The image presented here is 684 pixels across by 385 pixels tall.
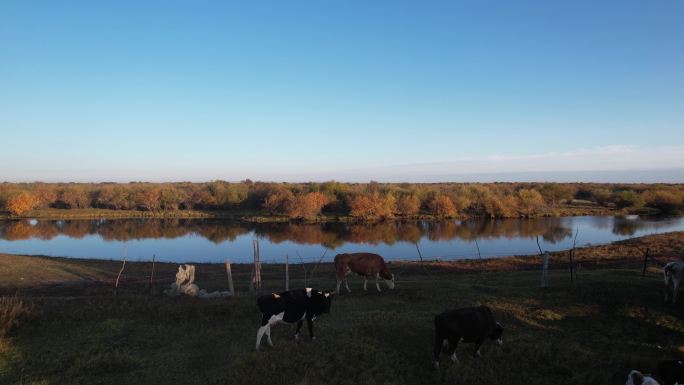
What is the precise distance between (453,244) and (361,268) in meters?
36.1

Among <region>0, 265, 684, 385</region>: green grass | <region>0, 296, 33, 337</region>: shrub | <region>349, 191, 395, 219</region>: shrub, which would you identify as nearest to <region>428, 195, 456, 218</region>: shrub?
<region>349, 191, 395, 219</region>: shrub

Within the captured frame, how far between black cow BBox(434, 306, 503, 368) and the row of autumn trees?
68615 millimetres

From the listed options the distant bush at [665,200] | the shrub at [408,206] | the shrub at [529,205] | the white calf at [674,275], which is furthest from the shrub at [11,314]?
the distant bush at [665,200]

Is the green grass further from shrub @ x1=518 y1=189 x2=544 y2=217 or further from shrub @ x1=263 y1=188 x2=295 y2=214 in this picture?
shrub @ x1=518 y1=189 x2=544 y2=217

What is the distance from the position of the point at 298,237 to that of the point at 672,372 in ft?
169

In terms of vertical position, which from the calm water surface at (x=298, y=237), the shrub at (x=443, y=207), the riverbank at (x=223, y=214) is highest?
the shrub at (x=443, y=207)

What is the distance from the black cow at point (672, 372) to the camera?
841cm

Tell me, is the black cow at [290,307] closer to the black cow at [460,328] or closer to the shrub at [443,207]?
the black cow at [460,328]

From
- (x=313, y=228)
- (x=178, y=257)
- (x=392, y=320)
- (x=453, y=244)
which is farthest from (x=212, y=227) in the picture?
(x=392, y=320)

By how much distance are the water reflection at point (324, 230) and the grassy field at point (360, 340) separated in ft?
120

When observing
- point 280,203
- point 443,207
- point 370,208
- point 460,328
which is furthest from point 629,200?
point 460,328

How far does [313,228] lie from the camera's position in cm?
6800

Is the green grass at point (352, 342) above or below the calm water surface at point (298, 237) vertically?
above

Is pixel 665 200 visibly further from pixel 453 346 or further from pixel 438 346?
pixel 438 346
